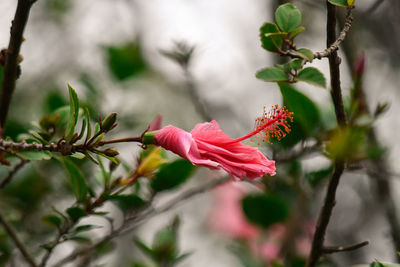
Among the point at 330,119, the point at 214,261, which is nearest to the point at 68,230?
the point at 330,119

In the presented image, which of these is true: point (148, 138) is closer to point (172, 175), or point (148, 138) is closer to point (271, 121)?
point (271, 121)

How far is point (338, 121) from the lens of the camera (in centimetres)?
112

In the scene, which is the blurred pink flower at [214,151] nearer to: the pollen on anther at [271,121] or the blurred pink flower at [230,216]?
the pollen on anther at [271,121]

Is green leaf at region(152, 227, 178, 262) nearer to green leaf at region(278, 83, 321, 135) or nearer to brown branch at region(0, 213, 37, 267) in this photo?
brown branch at region(0, 213, 37, 267)

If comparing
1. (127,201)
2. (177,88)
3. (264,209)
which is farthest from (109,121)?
(177,88)

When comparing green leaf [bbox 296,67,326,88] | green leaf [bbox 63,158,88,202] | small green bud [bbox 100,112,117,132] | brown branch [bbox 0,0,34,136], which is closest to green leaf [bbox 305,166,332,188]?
green leaf [bbox 296,67,326,88]

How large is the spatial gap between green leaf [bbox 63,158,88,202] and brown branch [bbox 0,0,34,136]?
22 centimetres

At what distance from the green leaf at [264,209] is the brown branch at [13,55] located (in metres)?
1.16

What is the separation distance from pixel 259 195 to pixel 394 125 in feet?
8.10

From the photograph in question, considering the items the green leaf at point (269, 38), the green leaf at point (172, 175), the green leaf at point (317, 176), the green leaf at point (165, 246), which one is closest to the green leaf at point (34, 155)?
the green leaf at point (172, 175)

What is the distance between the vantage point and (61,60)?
13.2 feet

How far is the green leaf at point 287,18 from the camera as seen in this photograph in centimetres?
114

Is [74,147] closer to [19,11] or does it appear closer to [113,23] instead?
[19,11]

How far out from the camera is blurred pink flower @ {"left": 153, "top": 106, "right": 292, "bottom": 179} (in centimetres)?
101
